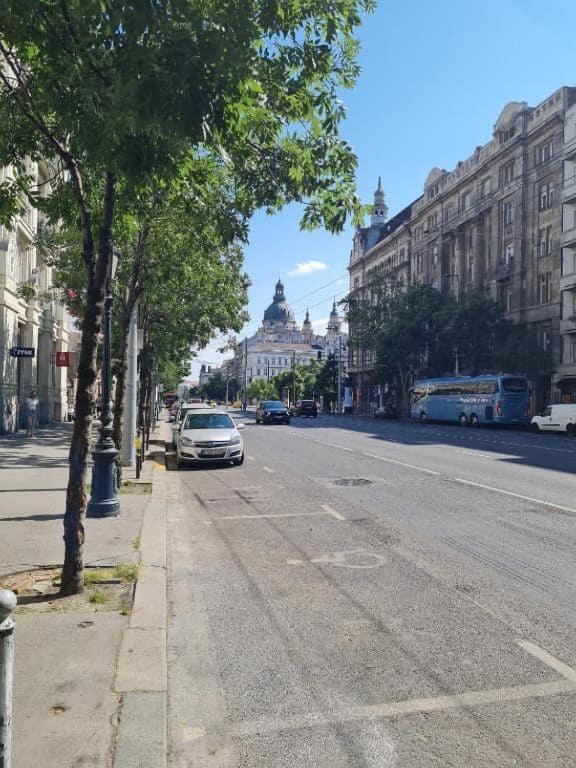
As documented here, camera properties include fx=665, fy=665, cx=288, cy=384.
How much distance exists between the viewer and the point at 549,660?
438 cm

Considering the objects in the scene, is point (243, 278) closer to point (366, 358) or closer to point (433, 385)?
point (433, 385)

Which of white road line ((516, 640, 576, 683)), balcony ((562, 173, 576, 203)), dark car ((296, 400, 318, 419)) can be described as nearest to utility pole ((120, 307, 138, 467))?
white road line ((516, 640, 576, 683))

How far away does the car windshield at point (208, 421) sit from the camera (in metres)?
18.0

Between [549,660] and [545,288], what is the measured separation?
1741 inches

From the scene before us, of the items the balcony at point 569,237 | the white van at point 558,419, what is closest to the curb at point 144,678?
the white van at point 558,419

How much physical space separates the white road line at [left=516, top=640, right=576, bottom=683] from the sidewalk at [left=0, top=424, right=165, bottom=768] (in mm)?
2697

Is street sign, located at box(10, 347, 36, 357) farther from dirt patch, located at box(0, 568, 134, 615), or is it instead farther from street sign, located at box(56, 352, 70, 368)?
dirt patch, located at box(0, 568, 134, 615)

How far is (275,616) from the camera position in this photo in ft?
17.6

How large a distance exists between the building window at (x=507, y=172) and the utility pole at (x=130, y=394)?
42.4 meters

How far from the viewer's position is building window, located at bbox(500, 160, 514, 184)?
4965 cm

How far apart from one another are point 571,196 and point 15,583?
41470mm

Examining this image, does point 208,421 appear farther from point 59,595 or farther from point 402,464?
point 59,595

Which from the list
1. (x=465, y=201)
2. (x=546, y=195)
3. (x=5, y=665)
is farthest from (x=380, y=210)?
(x=5, y=665)

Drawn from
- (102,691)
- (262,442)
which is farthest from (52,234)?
(102,691)
